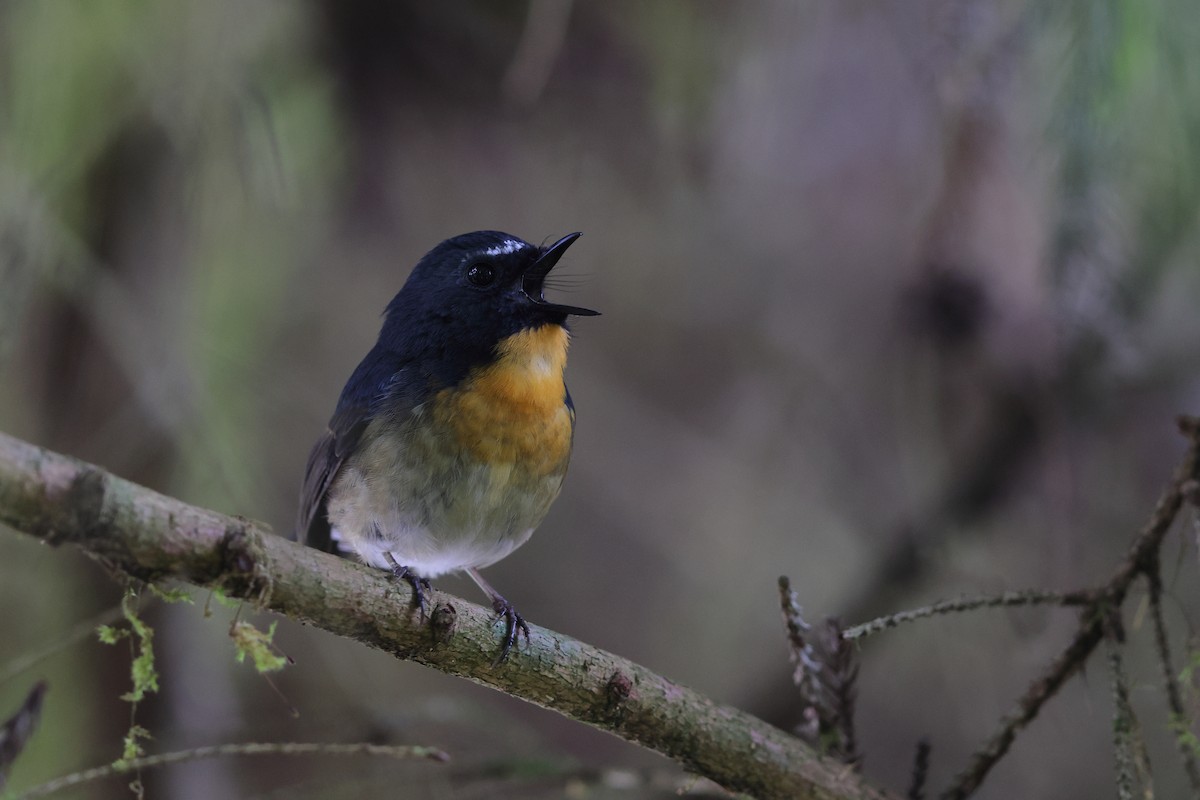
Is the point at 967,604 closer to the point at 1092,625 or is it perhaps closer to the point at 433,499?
the point at 1092,625

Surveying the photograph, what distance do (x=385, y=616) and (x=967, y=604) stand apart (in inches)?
39.9

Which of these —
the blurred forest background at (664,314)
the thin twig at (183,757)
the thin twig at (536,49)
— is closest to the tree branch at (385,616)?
the thin twig at (183,757)

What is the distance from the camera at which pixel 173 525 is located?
150cm

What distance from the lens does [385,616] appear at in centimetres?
179

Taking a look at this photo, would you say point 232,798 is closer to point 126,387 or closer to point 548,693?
point 126,387

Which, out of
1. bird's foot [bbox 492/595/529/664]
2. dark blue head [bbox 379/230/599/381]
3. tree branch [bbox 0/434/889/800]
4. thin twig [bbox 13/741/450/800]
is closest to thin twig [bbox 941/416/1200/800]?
tree branch [bbox 0/434/889/800]

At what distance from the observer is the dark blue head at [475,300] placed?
2.95m

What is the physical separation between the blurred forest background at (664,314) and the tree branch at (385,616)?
31 cm

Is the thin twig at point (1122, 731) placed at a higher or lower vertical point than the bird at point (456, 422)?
lower

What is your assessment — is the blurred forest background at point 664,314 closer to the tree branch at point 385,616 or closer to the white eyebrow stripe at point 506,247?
the tree branch at point 385,616

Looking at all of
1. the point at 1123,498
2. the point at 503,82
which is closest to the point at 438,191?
the point at 503,82

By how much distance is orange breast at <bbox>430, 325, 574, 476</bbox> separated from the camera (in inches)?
110

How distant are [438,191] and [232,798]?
93.3 inches

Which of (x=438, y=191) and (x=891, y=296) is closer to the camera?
(x=438, y=191)
